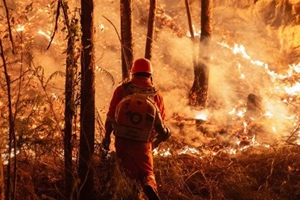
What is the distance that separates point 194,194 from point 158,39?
38.5 feet

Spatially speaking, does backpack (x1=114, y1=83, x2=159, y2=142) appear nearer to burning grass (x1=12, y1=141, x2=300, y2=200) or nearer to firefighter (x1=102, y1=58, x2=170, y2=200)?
firefighter (x1=102, y1=58, x2=170, y2=200)

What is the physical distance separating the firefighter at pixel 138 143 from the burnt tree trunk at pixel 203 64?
25.1 ft

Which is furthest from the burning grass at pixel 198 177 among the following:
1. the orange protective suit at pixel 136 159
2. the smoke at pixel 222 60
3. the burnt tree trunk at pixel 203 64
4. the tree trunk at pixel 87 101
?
the smoke at pixel 222 60

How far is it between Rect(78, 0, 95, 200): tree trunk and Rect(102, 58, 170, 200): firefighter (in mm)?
463

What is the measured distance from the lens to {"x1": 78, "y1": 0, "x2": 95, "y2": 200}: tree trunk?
12.5 ft

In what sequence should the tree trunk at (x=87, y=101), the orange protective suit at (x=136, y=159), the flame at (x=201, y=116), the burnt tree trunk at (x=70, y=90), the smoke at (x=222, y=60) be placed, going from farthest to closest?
the smoke at (x=222, y=60) < the flame at (x=201, y=116) < the orange protective suit at (x=136, y=159) < the tree trunk at (x=87, y=101) < the burnt tree trunk at (x=70, y=90)

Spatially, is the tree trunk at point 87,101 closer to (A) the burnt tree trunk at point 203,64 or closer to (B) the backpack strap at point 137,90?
(B) the backpack strap at point 137,90

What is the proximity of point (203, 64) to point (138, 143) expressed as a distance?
830 cm

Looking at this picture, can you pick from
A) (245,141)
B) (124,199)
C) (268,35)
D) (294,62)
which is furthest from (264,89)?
(124,199)

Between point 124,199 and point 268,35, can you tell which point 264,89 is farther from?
point 124,199

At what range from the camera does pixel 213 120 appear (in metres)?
12.4

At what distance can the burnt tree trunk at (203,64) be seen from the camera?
462 inches

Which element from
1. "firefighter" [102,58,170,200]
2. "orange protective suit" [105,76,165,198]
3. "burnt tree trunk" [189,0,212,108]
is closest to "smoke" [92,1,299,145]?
"burnt tree trunk" [189,0,212,108]

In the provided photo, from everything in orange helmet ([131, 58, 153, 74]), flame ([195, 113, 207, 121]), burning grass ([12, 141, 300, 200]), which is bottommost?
burning grass ([12, 141, 300, 200])
